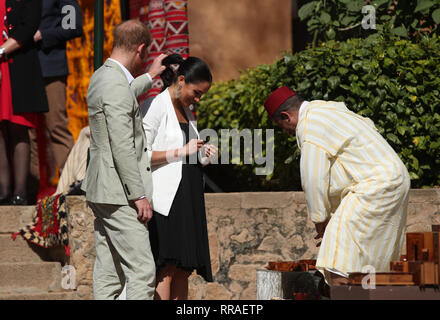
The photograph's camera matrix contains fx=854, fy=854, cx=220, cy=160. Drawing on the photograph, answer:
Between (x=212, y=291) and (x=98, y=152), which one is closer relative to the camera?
(x=98, y=152)

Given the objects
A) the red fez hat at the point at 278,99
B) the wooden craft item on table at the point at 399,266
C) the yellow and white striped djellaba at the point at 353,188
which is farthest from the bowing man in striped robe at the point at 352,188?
the red fez hat at the point at 278,99

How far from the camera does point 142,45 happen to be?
4926mm

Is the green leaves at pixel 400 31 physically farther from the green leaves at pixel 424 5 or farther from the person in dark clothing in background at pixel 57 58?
the person in dark clothing in background at pixel 57 58

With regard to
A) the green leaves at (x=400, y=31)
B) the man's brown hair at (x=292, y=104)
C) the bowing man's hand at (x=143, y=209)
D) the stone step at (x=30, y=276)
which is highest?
the green leaves at (x=400, y=31)

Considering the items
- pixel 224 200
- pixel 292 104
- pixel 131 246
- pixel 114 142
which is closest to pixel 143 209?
pixel 131 246

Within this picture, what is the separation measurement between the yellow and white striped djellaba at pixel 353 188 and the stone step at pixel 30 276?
3095 mm

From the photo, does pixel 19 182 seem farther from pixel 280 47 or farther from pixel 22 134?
pixel 280 47

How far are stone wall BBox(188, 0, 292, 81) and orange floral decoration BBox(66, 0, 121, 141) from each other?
5.40 feet

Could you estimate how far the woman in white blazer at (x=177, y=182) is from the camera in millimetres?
5184

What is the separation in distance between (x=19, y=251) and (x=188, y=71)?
9.12ft

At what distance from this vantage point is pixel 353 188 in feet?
15.3

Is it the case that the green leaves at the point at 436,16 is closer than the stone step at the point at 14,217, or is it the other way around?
the stone step at the point at 14,217

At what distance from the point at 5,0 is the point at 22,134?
4.18ft

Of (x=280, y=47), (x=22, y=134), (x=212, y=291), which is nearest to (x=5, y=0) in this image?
(x=22, y=134)
